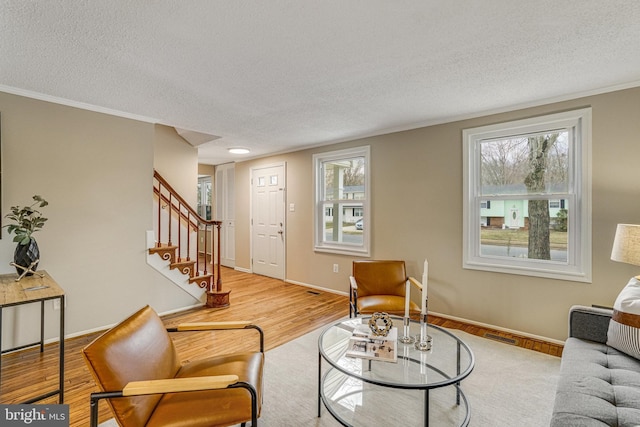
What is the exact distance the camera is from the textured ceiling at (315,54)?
1624 millimetres

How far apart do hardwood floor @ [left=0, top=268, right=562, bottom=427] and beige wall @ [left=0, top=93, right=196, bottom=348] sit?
337 mm

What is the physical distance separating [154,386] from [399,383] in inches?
44.7

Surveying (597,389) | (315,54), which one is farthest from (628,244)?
(315,54)

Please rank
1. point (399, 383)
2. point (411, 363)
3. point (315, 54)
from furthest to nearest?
point (315, 54), point (411, 363), point (399, 383)

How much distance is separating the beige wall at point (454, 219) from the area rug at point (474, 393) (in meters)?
0.57

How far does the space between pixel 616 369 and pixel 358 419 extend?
1.44 m

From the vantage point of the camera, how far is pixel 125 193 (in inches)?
131

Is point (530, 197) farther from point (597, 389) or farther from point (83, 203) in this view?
point (83, 203)

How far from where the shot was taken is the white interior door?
5.45m

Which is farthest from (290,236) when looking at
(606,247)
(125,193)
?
(606,247)

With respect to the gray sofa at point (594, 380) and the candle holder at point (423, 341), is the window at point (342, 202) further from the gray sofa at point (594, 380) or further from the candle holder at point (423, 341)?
the gray sofa at point (594, 380)

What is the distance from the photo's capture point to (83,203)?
3.04 m

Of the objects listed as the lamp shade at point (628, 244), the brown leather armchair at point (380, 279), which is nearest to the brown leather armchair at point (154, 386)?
the brown leather armchair at point (380, 279)

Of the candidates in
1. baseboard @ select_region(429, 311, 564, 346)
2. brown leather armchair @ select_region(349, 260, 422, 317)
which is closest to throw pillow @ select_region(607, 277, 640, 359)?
baseboard @ select_region(429, 311, 564, 346)
